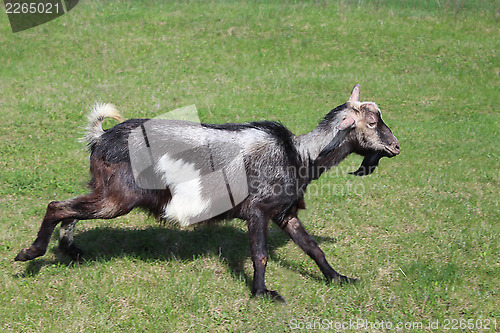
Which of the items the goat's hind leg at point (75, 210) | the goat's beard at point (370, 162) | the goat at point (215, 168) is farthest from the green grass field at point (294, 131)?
the goat's beard at point (370, 162)

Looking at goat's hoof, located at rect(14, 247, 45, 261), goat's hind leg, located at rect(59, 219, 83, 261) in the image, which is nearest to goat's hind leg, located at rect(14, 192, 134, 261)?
goat's hoof, located at rect(14, 247, 45, 261)

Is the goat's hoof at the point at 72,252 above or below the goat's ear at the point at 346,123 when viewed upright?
below

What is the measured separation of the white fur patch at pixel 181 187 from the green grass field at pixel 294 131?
0.85 m

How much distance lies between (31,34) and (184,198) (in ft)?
41.8

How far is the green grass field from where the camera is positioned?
18.5ft

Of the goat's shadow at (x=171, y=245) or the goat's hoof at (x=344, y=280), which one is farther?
the goat's shadow at (x=171, y=245)

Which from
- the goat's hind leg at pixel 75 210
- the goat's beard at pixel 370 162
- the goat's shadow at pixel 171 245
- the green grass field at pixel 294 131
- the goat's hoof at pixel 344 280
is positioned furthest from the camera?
the goat's shadow at pixel 171 245

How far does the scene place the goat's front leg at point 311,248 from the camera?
6137mm

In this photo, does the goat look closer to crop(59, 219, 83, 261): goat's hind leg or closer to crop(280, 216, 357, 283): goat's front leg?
crop(280, 216, 357, 283): goat's front leg

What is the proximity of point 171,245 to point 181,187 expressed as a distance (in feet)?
4.71

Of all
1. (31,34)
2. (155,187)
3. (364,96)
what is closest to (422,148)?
(364,96)

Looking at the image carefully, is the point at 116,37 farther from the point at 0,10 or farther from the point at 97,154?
the point at 97,154

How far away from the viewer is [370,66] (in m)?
15.6

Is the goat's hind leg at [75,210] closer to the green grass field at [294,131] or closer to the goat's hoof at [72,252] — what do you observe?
the green grass field at [294,131]
